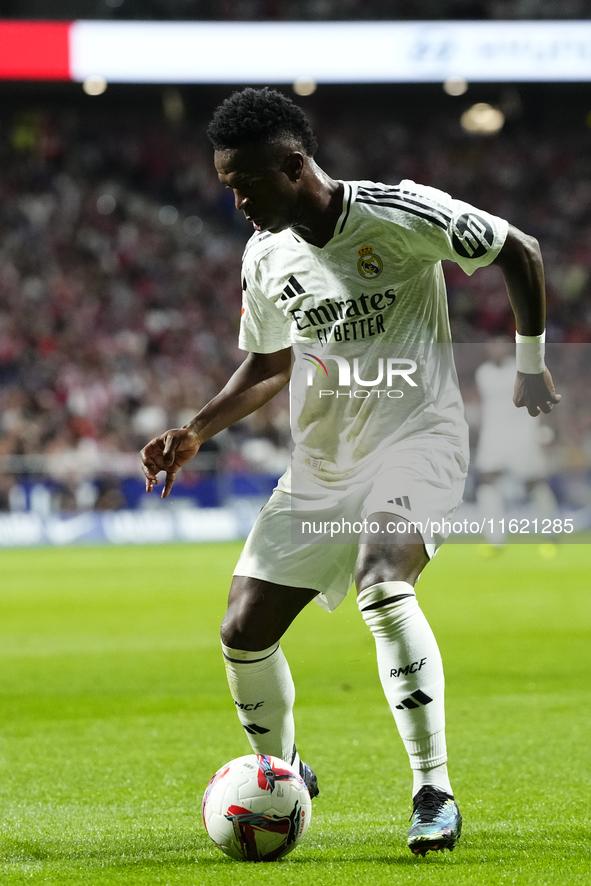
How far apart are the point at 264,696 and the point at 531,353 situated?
1.39 metres

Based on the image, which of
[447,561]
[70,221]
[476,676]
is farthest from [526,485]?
[70,221]

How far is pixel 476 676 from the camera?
6.91 meters

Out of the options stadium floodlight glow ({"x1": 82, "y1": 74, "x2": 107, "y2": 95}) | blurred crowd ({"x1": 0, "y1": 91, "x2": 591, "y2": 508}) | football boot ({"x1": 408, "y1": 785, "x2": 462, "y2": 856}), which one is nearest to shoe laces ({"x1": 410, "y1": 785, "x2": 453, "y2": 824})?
football boot ({"x1": 408, "y1": 785, "x2": 462, "y2": 856})

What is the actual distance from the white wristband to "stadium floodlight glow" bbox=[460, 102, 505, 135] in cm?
2128

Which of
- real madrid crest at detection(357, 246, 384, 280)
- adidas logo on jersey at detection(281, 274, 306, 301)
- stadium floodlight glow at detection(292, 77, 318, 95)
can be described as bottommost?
adidas logo on jersey at detection(281, 274, 306, 301)

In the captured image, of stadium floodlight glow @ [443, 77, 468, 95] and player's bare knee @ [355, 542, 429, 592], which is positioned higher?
stadium floodlight glow @ [443, 77, 468, 95]

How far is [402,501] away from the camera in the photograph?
329cm

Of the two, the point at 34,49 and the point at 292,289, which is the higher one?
the point at 34,49

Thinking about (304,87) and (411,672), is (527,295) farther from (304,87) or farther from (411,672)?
(304,87)

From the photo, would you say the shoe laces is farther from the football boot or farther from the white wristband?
the white wristband

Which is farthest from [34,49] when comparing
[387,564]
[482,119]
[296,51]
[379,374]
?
[387,564]

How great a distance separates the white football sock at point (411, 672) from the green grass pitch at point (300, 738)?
0.28 m

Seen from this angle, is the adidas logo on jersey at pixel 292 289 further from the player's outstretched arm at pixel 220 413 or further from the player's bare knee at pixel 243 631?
the player's bare knee at pixel 243 631

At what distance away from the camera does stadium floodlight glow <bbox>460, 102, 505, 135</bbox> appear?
77.5 ft
